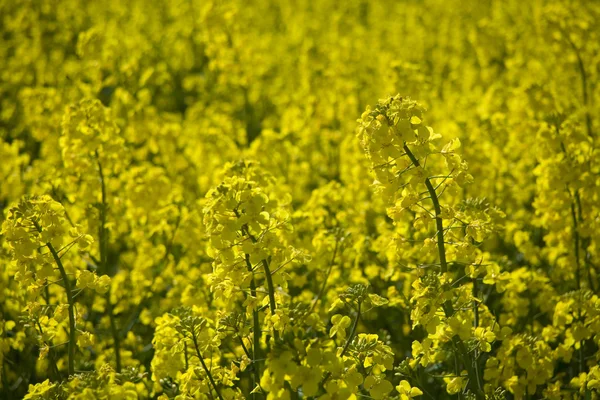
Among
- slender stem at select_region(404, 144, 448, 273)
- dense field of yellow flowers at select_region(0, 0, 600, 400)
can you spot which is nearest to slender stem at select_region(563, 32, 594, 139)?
dense field of yellow flowers at select_region(0, 0, 600, 400)

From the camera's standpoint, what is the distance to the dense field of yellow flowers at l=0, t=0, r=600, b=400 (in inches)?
121

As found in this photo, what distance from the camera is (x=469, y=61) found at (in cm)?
972

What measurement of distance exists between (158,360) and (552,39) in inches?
193

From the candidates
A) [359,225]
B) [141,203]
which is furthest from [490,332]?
[141,203]

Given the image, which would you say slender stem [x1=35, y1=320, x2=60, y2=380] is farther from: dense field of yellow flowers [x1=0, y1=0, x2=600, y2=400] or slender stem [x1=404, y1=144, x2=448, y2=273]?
slender stem [x1=404, y1=144, x2=448, y2=273]

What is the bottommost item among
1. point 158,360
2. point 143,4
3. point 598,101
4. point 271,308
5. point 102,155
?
point 158,360

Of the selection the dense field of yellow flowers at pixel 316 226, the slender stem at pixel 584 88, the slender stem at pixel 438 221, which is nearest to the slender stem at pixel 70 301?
the dense field of yellow flowers at pixel 316 226

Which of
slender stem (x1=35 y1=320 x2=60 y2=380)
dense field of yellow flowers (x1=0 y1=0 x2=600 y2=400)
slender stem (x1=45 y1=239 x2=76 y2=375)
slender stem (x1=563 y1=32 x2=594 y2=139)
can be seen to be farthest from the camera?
slender stem (x1=563 y1=32 x2=594 y2=139)

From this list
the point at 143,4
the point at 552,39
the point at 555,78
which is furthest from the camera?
the point at 143,4

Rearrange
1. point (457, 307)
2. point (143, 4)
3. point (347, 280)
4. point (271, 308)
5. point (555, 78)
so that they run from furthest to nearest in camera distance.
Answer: point (143, 4) < point (555, 78) < point (347, 280) < point (457, 307) < point (271, 308)

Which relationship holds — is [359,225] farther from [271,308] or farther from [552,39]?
[552,39]

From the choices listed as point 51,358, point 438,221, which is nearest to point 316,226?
point 438,221

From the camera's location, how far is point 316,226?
496cm

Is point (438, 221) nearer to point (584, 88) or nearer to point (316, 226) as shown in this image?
point (316, 226)
